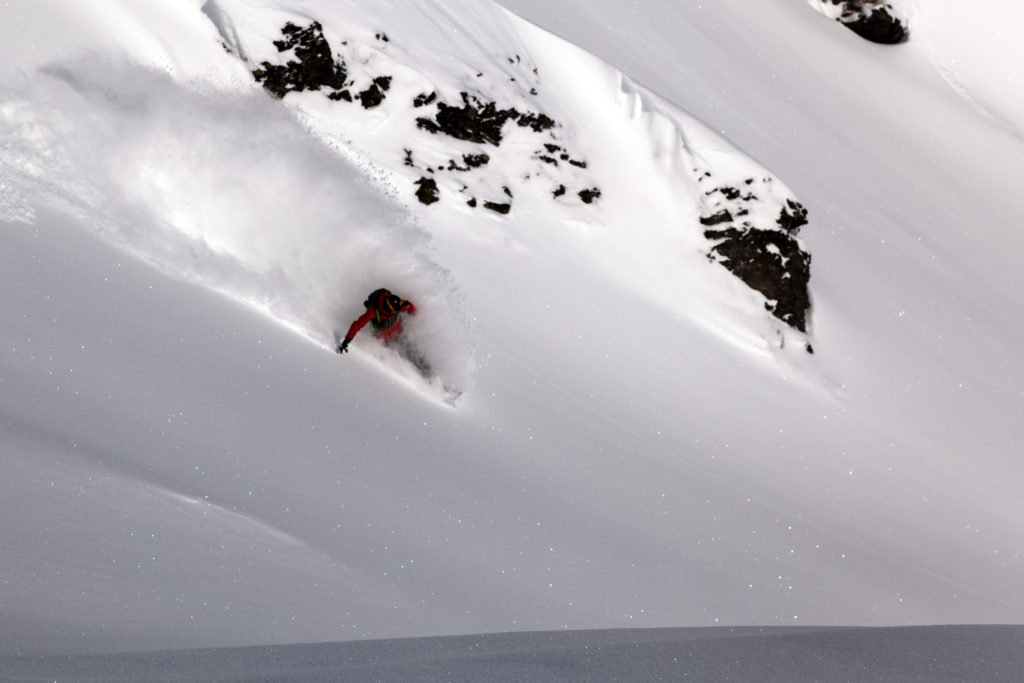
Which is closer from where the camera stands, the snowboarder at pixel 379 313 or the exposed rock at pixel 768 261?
the snowboarder at pixel 379 313

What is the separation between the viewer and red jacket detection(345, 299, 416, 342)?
8297 mm

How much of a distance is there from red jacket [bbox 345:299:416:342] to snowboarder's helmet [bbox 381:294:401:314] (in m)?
0.03

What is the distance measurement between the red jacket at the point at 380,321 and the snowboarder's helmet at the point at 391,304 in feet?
0.10

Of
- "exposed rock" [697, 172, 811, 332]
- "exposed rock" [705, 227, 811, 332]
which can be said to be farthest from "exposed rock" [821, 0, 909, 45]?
"exposed rock" [705, 227, 811, 332]

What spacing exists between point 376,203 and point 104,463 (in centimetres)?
489

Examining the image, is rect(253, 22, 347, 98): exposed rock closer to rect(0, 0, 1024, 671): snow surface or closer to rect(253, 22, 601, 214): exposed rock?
rect(253, 22, 601, 214): exposed rock

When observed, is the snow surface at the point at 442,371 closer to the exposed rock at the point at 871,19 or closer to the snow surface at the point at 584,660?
the snow surface at the point at 584,660

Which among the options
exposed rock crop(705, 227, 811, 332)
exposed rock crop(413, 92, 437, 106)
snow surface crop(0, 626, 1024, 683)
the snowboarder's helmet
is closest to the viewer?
snow surface crop(0, 626, 1024, 683)

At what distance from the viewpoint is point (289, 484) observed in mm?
6656

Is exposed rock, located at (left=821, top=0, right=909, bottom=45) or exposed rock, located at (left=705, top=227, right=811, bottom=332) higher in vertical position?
exposed rock, located at (left=821, top=0, right=909, bottom=45)

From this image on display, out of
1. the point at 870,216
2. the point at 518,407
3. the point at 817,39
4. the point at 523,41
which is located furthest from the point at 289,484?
the point at 817,39

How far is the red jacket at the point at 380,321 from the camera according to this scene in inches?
327

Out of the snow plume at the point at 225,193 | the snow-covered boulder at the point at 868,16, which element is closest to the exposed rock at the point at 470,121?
the snow plume at the point at 225,193

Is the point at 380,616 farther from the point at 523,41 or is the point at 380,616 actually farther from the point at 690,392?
the point at 523,41
